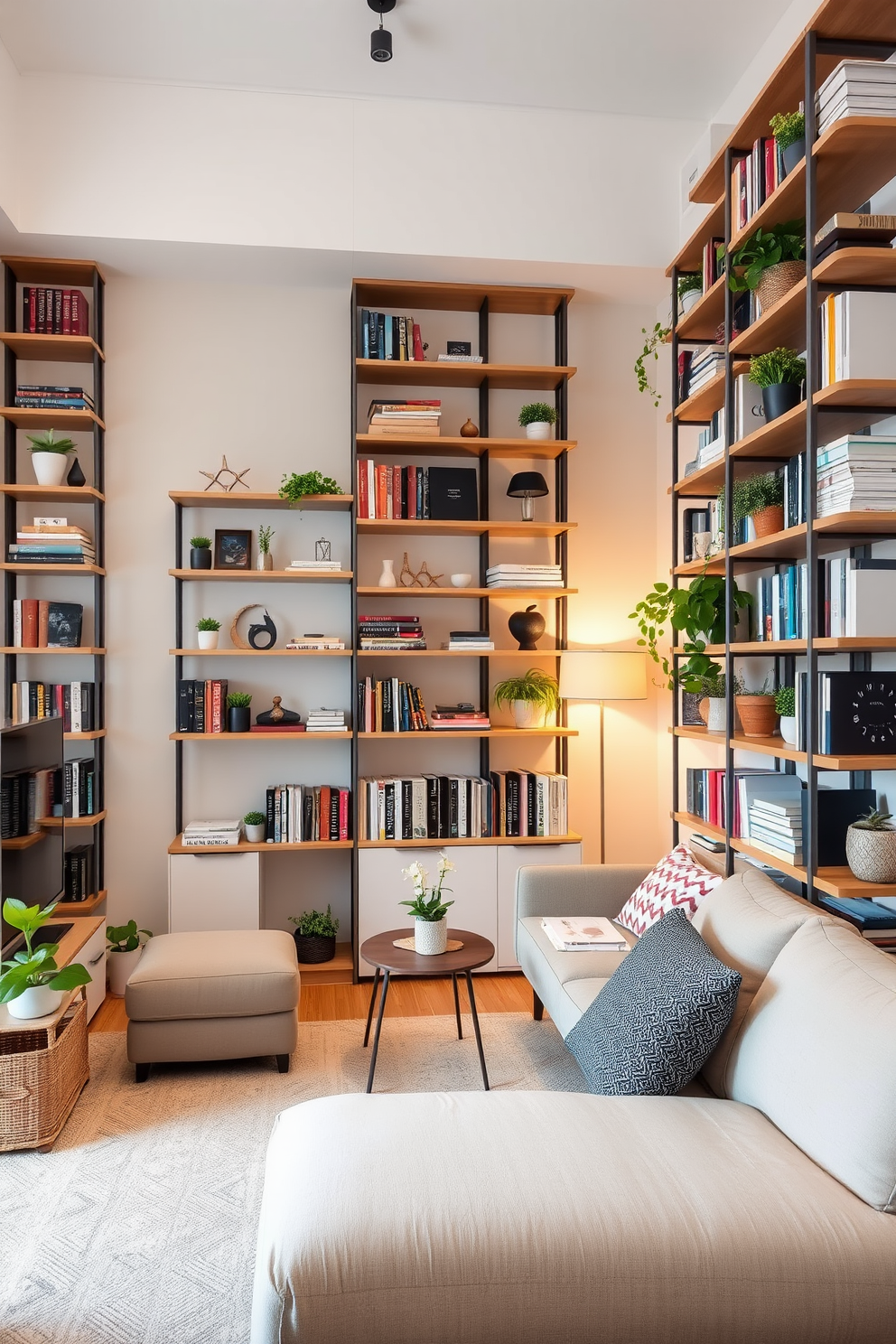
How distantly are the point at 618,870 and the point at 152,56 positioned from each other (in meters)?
3.52

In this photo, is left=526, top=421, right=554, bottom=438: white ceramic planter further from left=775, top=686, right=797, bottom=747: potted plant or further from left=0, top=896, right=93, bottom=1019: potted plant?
left=0, top=896, right=93, bottom=1019: potted plant

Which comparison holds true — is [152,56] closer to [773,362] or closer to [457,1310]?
[773,362]

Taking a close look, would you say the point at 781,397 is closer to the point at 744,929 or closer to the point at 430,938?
the point at 744,929

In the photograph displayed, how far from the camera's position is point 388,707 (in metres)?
4.14

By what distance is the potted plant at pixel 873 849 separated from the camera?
2350 mm

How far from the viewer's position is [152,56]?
363 cm

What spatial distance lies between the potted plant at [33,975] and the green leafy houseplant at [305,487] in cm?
197

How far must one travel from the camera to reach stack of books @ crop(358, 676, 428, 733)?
412cm

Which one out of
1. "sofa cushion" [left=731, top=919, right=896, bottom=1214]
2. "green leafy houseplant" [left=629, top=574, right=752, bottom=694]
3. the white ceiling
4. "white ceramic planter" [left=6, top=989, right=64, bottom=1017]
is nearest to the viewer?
"sofa cushion" [left=731, top=919, right=896, bottom=1214]

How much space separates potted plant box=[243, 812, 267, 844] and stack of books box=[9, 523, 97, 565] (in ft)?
4.17

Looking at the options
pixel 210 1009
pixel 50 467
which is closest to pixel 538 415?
pixel 50 467

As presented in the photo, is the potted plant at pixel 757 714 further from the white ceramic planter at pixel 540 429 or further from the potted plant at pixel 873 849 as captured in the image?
the white ceramic planter at pixel 540 429

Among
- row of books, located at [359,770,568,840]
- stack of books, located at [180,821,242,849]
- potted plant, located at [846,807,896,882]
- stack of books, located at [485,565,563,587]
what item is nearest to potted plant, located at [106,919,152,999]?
stack of books, located at [180,821,242,849]

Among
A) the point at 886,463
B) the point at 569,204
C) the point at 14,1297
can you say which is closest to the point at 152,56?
the point at 569,204
